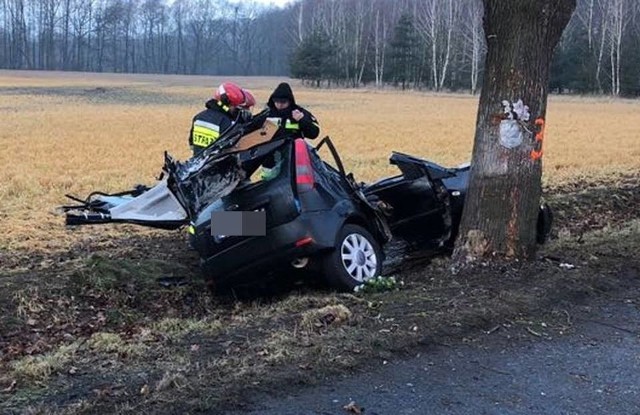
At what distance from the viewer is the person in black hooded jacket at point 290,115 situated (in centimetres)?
726

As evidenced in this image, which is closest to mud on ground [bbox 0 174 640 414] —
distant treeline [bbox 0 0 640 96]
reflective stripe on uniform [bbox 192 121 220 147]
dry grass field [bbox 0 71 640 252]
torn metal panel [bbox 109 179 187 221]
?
torn metal panel [bbox 109 179 187 221]

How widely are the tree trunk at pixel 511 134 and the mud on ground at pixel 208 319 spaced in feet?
0.89

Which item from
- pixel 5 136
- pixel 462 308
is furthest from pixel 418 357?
pixel 5 136

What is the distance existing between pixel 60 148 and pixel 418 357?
17.3 meters

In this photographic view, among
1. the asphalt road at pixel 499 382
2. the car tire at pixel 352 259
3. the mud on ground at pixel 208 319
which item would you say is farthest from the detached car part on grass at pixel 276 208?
the asphalt road at pixel 499 382

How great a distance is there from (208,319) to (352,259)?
1.24m

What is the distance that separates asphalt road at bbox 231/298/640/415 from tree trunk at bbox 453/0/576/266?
1.28 meters

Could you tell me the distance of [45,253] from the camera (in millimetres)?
7688

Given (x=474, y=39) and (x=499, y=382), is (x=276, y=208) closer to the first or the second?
(x=499, y=382)

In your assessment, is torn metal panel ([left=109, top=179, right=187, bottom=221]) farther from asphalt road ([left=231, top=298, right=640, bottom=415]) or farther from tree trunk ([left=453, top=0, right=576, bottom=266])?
asphalt road ([left=231, top=298, right=640, bottom=415])

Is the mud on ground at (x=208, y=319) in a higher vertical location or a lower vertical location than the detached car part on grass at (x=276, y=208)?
lower

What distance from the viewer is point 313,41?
284 ft

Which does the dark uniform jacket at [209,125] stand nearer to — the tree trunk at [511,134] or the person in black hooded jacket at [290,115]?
the person in black hooded jacket at [290,115]

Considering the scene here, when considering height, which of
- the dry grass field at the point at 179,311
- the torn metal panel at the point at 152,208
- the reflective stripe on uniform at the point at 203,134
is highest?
the reflective stripe on uniform at the point at 203,134
